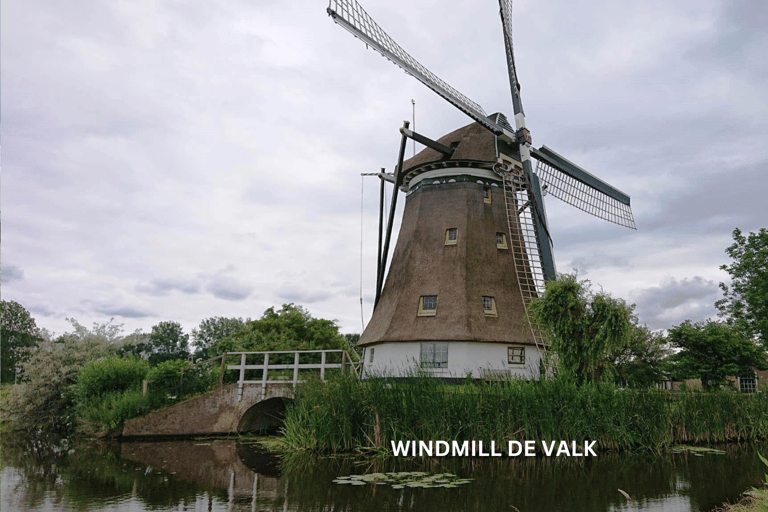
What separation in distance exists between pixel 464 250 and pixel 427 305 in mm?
2056

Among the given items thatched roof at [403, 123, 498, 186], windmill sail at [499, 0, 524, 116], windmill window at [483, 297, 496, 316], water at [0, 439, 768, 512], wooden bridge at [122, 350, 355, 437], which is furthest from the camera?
windmill sail at [499, 0, 524, 116]

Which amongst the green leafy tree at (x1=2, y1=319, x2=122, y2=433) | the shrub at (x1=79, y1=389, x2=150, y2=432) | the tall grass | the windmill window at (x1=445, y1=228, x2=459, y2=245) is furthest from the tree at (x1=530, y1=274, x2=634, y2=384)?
the green leafy tree at (x1=2, y1=319, x2=122, y2=433)

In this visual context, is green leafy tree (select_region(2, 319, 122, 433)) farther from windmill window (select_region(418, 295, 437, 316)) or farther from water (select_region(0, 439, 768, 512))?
windmill window (select_region(418, 295, 437, 316))

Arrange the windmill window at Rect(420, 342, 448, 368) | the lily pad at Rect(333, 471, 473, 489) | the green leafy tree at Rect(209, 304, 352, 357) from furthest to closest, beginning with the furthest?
the green leafy tree at Rect(209, 304, 352, 357), the windmill window at Rect(420, 342, 448, 368), the lily pad at Rect(333, 471, 473, 489)

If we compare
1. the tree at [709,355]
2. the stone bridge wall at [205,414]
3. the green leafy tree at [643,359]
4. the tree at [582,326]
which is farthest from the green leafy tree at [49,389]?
the tree at [709,355]

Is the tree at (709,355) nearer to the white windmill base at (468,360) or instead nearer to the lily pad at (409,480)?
the white windmill base at (468,360)

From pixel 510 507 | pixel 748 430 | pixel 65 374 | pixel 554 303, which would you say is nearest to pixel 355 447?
pixel 510 507

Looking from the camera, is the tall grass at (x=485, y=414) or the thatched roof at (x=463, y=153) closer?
the tall grass at (x=485, y=414)

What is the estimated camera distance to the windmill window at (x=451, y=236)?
17344 mm

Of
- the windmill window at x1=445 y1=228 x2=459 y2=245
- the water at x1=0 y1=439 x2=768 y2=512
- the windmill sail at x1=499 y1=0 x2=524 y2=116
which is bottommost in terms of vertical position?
the water at x1=0 y1=439 x2=768 y2=512

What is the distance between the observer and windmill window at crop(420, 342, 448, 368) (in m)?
15.4

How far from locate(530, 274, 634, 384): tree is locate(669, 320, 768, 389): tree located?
668cm

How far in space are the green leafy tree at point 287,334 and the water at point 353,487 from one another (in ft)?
35.8

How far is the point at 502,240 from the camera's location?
17859mm
